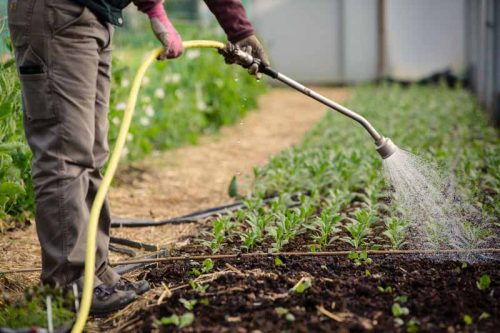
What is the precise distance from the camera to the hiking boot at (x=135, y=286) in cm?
317

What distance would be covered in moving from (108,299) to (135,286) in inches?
7.9

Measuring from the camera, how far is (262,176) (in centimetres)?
539

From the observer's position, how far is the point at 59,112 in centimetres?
282

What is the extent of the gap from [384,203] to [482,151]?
1671 millimetres

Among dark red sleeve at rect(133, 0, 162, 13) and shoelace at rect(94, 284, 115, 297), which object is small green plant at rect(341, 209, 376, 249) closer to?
shoelace at rect(94, 284, 115, 297)

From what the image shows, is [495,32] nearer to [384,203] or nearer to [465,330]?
[384,203]

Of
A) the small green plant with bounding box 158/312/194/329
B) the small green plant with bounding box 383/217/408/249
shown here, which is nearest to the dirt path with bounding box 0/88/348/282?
the small green plant with bounding box 383/217/408/249

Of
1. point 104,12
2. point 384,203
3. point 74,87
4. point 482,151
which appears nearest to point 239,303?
point 74,87

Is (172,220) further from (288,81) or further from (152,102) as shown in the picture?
(152,102)

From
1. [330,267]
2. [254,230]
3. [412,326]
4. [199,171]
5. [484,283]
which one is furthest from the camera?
[199,171]

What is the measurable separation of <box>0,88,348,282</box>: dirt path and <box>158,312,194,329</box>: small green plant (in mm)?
1063

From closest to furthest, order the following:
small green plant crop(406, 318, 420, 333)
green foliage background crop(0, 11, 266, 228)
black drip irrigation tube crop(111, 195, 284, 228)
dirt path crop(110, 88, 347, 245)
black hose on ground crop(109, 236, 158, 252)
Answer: small green plant crop(406, 318, 420, 333)
green foliage background crop(0, 11, 266, 228)
black hose on ground crop(109, 236, 158, 252)
black drip irrigation tube crop(111, 195, 284, 228)
dirt path crop(110, 88, 347, 245)

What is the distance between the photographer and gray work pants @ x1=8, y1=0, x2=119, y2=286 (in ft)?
9.26

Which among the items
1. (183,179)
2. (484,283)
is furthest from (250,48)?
(183,179)
